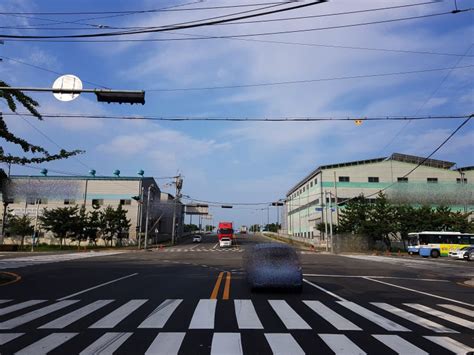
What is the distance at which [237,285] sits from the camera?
1496 centimetres

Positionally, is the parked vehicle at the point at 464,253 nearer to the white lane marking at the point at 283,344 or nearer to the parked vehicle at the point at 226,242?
the parked vehicle at the point at 226,242

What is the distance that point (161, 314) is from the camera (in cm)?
912

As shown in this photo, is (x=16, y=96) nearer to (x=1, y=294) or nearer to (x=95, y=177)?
(x=1, y=294)

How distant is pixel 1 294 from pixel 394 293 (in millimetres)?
12822

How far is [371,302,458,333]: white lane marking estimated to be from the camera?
316 inches

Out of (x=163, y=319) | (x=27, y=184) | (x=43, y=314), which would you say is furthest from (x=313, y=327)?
(x=27, y=184)

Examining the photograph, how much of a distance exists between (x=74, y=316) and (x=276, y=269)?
6155mm

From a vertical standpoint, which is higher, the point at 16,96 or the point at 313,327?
the point at 16,96

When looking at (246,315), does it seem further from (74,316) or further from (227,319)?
(74,316)

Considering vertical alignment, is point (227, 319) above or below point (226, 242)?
below

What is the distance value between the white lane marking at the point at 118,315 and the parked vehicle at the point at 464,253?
38.1m

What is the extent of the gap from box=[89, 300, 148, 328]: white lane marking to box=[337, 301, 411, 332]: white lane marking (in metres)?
5.43

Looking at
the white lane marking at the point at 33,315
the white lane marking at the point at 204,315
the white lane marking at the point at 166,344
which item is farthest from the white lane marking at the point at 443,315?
the white lane marking at the point at 33,315

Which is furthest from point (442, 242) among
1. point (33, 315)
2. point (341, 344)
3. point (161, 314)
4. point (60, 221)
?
point (60, 221)
